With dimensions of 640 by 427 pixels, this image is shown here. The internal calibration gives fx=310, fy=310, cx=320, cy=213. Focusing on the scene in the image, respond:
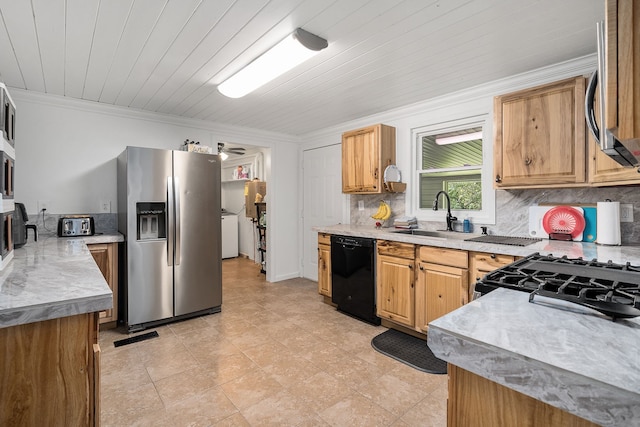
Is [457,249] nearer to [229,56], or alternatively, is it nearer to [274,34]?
[274,34]

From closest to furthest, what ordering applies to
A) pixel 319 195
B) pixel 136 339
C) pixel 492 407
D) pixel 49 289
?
pixel 492 407 → pixel 49 289 → pixel 136 339 → pixel 319 195

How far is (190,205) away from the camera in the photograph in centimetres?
329

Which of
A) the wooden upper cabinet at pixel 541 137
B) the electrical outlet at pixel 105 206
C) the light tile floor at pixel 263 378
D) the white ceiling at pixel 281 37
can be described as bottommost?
the light tile floor at pixel 263 378

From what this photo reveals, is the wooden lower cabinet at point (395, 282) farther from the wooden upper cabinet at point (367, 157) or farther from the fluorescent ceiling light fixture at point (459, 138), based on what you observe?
the fluorescent ceiling light fixture at point (459, 138)

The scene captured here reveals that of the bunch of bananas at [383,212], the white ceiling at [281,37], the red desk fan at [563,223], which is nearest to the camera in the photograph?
the white ceiling at [281,37]

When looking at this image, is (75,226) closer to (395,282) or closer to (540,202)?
(395,282)

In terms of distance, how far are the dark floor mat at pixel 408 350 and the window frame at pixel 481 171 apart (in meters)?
1.27

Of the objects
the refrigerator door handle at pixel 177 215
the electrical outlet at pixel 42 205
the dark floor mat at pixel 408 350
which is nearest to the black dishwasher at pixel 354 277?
the dark floor mat at pixel 408 350

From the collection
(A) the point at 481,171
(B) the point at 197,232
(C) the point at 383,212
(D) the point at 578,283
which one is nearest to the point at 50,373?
(D) the point at 578,283

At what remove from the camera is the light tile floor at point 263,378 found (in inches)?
72.5

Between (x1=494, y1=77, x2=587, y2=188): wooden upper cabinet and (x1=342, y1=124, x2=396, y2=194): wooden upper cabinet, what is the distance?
3.94 feet

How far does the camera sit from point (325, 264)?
3783 mm

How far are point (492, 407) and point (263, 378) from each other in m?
1.89

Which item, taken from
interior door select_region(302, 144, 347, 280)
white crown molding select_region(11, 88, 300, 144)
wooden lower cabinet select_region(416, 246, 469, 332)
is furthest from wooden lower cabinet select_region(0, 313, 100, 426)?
interior door select_region(302, 144, 347, 280)
